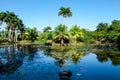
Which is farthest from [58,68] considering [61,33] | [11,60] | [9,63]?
[61,33]

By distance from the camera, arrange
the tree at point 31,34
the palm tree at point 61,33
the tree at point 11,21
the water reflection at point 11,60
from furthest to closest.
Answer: the tree at point 31,34, the tree at point 11,21, the palm tree at point 61,33, the water reflection at point 11,60

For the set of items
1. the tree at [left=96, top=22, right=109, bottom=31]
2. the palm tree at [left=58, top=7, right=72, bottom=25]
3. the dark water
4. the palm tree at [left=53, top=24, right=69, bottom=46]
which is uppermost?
the palm tree at [left=58, top=7, right=72, bottom=25]

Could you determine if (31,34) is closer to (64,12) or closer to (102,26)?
(64,12)

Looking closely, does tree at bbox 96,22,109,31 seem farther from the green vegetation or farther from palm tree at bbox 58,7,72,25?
palm tree at bbox 58,7,72,25

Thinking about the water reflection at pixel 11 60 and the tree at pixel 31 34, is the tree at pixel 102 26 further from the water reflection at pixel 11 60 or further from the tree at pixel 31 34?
the water reflection at pixel 11 60

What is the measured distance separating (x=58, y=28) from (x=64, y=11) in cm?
2039

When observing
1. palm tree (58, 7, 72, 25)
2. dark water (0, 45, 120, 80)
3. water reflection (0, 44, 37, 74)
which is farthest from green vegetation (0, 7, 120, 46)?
dark water (0, 45, 120, 80)

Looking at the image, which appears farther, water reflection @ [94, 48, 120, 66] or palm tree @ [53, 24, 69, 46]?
palm tree @ [53, 24, 69, 46]

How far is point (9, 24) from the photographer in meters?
114

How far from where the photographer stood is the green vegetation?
83.4 m

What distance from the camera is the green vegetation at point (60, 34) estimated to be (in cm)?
8338

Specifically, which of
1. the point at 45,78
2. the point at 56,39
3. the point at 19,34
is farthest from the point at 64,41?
the point at 45,78

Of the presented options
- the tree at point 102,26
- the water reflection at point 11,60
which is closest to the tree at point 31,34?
the tree at point 102,26

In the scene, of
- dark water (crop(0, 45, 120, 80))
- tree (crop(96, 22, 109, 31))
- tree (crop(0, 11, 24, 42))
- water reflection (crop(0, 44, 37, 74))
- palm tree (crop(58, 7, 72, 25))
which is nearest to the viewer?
dark water (crop(0, 45, 120, 80))
